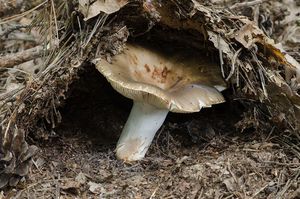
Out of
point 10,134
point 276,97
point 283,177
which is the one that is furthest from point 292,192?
point 10,134

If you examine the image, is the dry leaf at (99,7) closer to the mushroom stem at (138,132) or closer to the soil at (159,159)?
the soil at (159,159)

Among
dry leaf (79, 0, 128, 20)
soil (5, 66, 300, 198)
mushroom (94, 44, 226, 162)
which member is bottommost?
soil (5, 66, 300, 198)

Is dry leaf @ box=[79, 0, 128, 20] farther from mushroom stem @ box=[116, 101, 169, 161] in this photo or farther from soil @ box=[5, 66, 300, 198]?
mushroom stem @ box=[116, 101, 169, 161]

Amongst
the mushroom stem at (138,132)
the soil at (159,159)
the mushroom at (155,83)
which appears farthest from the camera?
the mushroom stem at (138,132)

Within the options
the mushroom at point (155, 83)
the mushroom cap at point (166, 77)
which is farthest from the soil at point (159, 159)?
the mushroom cap at point (166, 77)

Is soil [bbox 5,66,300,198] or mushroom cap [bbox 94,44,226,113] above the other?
mushroom cap [bbox 94,44,226,113]

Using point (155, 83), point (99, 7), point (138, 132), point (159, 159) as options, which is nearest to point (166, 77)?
point (155, 83)

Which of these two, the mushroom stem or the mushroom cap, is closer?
the mushroom cap

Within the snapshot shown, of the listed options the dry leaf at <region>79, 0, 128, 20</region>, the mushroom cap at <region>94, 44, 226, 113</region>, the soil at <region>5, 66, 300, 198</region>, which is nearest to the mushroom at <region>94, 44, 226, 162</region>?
the mushroom cap at <region>94, 44, 226, 113</region>

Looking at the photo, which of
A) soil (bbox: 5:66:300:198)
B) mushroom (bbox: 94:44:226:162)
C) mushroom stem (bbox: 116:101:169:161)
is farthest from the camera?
mushroom stem (bbox: 116:101:169:161)
